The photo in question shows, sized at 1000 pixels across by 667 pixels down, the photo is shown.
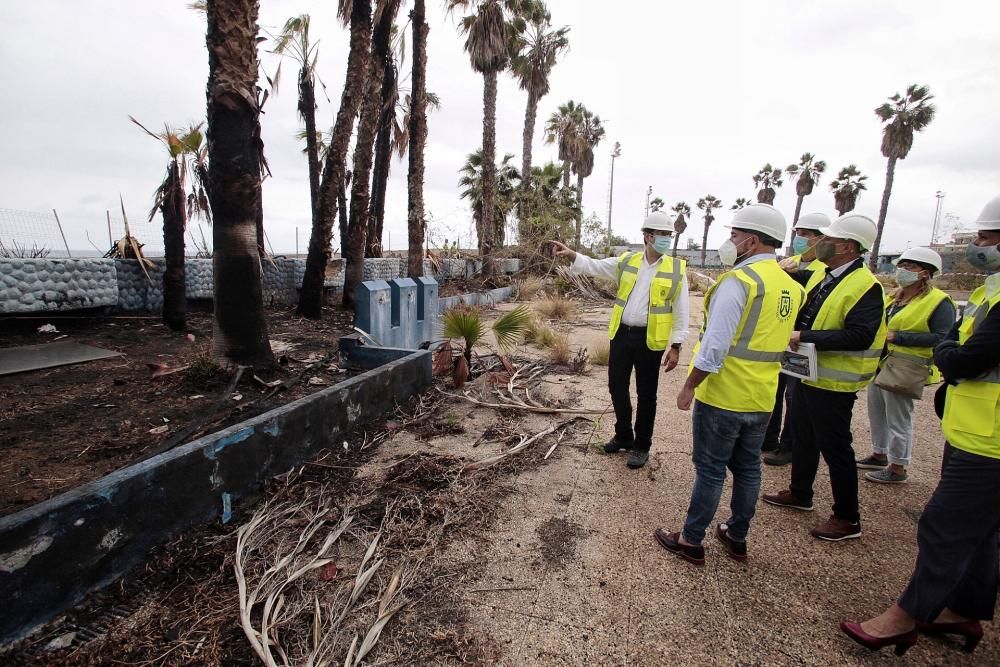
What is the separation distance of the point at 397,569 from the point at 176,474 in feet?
4.18

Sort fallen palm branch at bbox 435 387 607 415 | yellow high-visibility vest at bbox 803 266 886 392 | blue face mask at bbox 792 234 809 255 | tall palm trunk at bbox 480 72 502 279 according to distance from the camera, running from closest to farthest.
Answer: yellow high-visibility vest at bbox 803 266 886 392 → blue face mask at bbox 792 234 809 255 → fallen palm branch at bbox 435 387 607 415 → tall palm trunk at bbox 480 72 502 279

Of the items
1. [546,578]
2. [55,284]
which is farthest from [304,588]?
[55,284]

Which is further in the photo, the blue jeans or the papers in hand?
the papers in hand

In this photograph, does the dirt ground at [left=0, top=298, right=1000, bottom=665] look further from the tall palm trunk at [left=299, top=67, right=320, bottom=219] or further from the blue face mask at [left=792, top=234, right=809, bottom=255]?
the tall palm trunk at [left=299, top=67, right=320, bottom=219]

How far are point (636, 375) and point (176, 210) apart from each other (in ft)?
22.7

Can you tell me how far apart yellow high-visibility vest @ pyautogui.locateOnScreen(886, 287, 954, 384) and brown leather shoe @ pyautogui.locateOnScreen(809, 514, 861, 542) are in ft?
4.67

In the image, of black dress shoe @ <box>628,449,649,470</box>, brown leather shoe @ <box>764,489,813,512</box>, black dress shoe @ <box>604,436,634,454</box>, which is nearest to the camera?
brown leather shoe @ <box>764,489,813,512</box>

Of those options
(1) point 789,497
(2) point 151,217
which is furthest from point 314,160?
(1) point 789,497

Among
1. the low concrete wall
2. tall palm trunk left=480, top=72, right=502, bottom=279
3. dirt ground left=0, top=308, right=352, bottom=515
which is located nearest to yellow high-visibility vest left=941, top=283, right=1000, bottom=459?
the low concrete wall

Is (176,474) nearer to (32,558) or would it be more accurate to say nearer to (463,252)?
(32,558)

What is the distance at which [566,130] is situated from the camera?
30047 millimetres

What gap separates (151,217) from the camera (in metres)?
7.11

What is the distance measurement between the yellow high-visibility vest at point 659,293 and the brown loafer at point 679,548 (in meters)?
1.38

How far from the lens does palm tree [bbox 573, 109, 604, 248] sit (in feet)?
104
